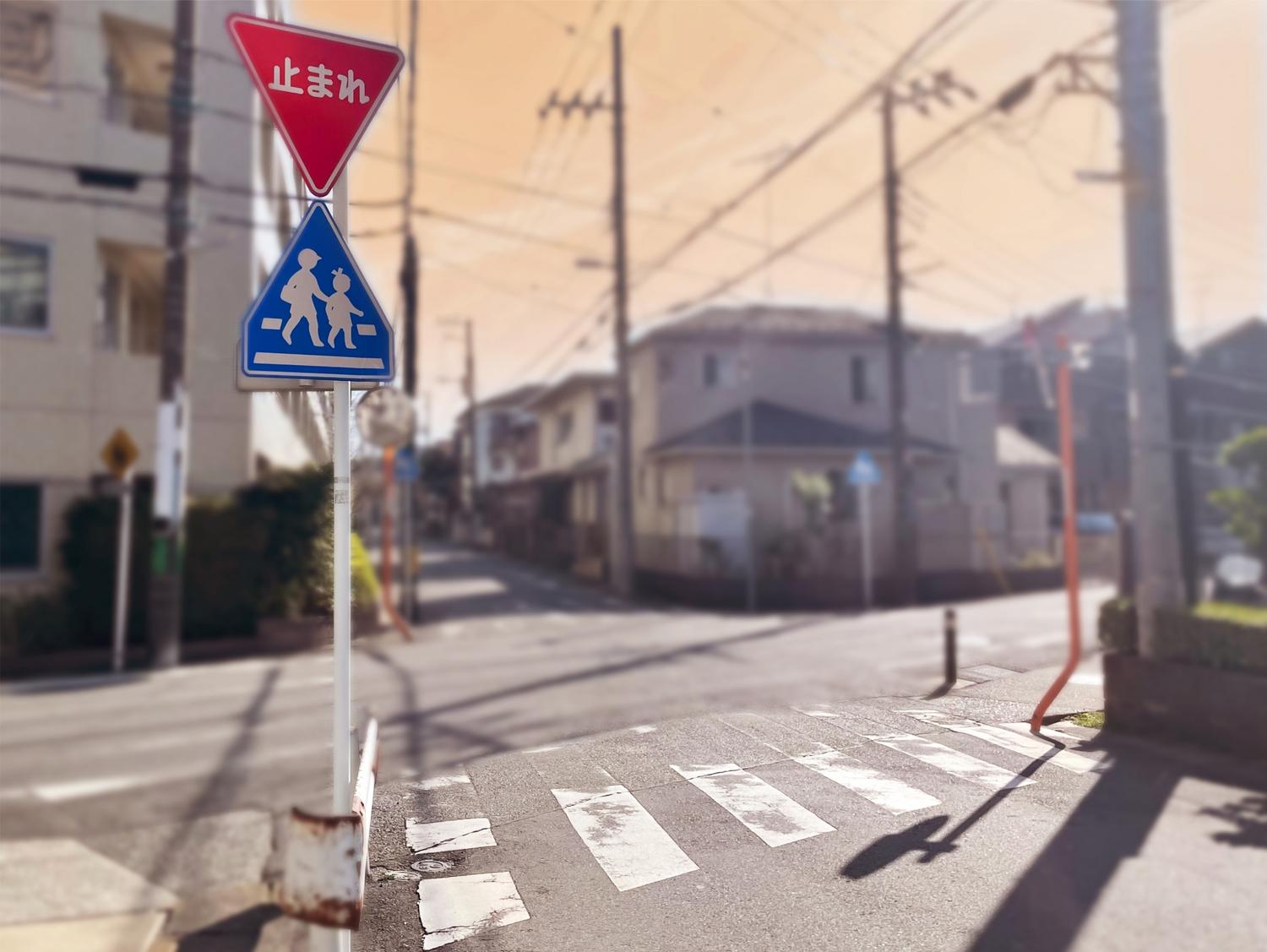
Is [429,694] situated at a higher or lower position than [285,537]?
lower

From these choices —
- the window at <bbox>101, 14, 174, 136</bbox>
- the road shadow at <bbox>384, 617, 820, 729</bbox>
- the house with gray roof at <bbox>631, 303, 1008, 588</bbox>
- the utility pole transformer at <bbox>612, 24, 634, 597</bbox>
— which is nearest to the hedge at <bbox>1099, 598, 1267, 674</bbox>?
the road shadow at <bbox>384, 617, 820, 729</bbox>

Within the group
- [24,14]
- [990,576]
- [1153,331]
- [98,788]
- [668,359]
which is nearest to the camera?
[1153,331]

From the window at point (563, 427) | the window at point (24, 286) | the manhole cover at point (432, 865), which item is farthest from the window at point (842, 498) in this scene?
the manhole cover at point (432, 865)

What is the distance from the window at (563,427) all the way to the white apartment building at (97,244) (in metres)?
23.2

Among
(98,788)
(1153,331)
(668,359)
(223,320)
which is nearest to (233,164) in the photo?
(223,320)

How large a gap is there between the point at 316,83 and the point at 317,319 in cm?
50

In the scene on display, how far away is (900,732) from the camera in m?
2.17

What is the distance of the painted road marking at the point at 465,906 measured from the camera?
69.4 inches

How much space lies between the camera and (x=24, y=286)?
640 inches

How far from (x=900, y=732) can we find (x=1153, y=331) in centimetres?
352

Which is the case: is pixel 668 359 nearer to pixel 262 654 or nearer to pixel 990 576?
pixel 990 576

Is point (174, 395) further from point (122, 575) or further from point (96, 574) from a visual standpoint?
point (96, 574)

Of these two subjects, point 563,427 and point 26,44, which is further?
point 563,427

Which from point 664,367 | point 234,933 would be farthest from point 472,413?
point 234,933
